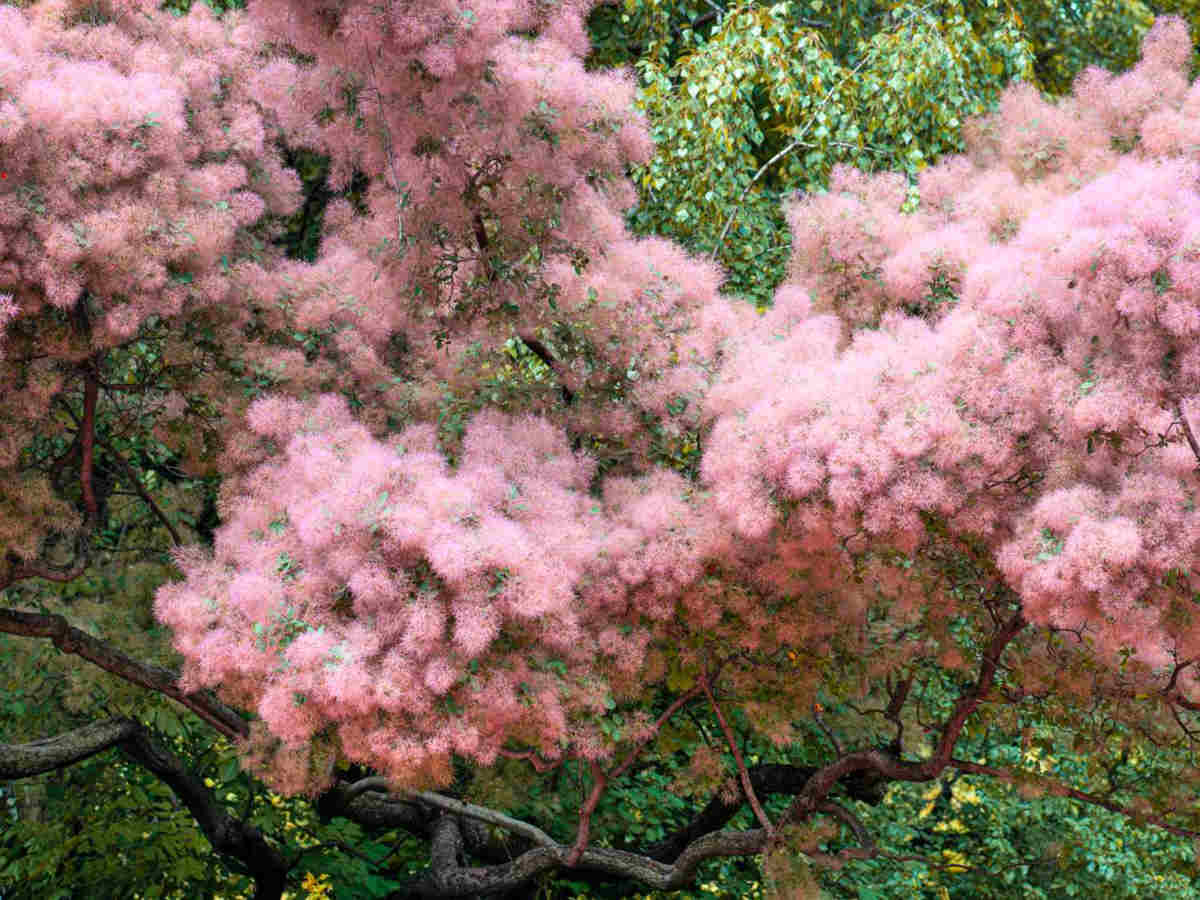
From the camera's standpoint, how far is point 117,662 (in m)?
6.15

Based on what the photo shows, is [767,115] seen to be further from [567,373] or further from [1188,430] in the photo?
[1188,430]

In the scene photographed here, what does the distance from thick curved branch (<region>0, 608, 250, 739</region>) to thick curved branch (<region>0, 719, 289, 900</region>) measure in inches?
20.7

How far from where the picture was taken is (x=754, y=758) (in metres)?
8.73

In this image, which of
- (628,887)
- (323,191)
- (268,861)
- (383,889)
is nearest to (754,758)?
(628,887)

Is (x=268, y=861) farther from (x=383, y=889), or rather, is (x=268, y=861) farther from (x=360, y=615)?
(x=360, y=615)

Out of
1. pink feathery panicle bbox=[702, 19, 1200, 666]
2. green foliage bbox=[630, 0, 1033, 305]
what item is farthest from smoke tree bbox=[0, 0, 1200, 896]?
green foliage bbox=[630, 0, 1033, 305]

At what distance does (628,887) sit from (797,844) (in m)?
2.66

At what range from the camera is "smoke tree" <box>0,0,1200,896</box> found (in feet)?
13.6

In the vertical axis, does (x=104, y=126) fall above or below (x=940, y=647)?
above

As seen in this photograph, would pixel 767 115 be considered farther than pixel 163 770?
Yes

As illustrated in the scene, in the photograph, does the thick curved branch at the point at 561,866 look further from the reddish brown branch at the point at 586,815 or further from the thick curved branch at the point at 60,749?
the thick curved branch at the point at 60,749

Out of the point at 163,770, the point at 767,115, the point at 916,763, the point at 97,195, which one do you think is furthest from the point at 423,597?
the point at 767,115

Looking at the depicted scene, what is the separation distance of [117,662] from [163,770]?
1.07m

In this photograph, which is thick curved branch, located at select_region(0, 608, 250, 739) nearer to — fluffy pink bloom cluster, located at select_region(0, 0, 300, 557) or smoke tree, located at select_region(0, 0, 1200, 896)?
smoke tree, located at select_region(0, 0, 1200, 896)
